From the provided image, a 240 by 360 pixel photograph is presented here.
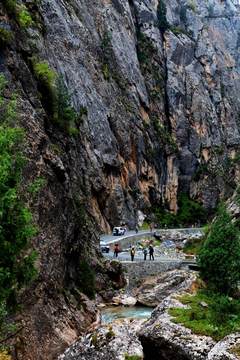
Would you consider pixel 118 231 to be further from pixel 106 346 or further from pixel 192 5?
pixel 192 5

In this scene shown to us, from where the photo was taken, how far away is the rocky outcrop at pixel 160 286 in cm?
3008

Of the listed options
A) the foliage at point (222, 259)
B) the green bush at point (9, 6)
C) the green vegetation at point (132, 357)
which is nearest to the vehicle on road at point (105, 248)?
the foliage at point (222, 259)

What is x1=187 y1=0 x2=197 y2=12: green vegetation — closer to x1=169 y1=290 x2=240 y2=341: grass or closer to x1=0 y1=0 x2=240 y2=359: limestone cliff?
x1=0 y1=0 x2=240 y2=359: limestone cliff

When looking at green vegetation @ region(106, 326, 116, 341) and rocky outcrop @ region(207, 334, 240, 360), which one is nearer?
rocky outcrop @ region(207, 334, 240, 360)

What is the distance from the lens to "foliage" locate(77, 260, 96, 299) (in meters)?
25.2

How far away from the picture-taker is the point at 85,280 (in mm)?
25656

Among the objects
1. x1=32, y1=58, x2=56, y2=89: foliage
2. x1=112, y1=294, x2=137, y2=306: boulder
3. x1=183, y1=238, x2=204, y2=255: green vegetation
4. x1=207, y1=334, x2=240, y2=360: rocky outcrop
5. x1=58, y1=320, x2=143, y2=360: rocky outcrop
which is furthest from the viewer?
x1=183, y1=238, x2=204, y2=255: green vegetation

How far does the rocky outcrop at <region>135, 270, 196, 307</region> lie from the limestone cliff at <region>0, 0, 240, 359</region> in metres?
4.70

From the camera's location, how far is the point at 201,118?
82.8 metres

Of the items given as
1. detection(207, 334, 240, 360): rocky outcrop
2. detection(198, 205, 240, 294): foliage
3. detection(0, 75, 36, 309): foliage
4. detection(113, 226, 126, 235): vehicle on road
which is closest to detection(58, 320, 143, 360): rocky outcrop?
detection(207, 334, 240, 360): rocky outcrop

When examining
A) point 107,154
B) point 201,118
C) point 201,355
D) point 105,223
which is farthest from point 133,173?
point 201,355

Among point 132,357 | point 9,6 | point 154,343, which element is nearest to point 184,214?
point 9,6

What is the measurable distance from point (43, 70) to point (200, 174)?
5577 centimetres

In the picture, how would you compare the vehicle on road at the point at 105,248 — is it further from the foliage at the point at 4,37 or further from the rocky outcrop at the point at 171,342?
the rocky outcrop at the point at 171,342
